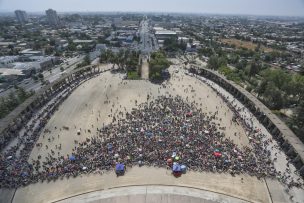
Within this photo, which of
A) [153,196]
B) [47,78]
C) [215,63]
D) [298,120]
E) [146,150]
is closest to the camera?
[153,196]

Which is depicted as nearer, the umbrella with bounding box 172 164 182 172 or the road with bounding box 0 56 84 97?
the umbrella with bounding box 172 164 182 172

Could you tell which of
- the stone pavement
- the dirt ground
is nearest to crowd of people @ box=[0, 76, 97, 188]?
the dirt ground

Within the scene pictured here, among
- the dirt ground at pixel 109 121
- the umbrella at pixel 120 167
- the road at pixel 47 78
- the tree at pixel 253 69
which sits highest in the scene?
the umbrella at pixel 120 167

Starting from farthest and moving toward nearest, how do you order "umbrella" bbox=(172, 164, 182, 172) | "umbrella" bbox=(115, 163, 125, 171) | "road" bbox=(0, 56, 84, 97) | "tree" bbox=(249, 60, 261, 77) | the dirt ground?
"tree" bbox=(249, 60, 261, 77), "road" bbox=(0, 56, 84, 97), "umbrella" bbox=(115, 163, 125, 171), "umbrella" bbox=(172, 164, 182, 172), the dirt ground

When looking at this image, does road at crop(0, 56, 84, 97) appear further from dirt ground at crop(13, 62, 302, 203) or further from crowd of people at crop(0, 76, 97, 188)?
crowd of people at crop(0, 76, 97, 188)

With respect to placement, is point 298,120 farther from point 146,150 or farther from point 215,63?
point 215,63

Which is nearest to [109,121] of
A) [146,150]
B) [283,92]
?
[146,150]

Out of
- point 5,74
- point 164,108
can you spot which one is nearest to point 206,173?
point 164,108

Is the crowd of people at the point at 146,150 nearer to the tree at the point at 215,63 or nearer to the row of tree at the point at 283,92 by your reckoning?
the row of tree at the point at 283,92

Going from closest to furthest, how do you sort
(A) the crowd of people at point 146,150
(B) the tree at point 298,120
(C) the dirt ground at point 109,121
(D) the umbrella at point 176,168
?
(C) the dirt ground at point 109,121 < (D) the umbrella at point 176,168 < (A) the crowd of people at point 146,150 < (B) the tree at point 298,120

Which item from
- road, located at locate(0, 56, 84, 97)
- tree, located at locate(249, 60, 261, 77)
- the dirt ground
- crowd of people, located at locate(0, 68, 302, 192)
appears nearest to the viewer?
the dirt ground

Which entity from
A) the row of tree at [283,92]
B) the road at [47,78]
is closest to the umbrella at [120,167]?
the row of tree at [283,92]
